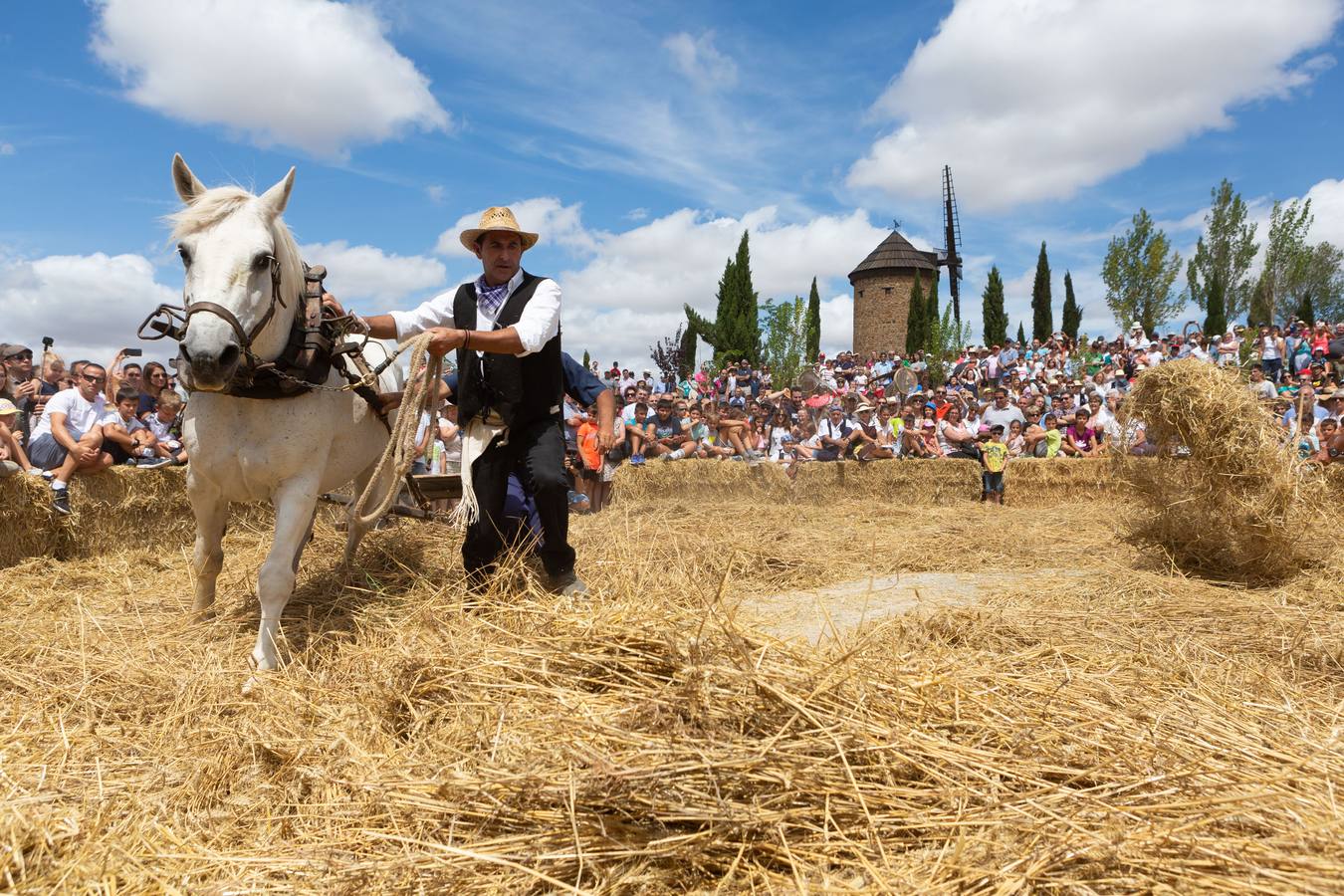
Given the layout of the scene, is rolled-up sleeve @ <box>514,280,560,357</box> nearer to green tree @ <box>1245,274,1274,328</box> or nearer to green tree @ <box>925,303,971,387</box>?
green tree @ <box>925,303,971,387</box>

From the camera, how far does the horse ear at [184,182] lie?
3.90 m

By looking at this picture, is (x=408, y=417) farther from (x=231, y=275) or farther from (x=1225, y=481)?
(x=1225, y=481)

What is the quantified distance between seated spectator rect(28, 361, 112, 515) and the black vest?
4.55 m

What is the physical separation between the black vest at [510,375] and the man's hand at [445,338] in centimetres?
52

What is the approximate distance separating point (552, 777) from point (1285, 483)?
18.7ft

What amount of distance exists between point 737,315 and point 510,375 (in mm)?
42202

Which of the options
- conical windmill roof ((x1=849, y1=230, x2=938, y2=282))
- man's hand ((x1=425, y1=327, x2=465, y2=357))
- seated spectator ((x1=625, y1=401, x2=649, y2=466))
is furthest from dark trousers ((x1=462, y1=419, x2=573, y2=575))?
conical windmill roof ((x1=849, y1=230, x2=938, y2=282))

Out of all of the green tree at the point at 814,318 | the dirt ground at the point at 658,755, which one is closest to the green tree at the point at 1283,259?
the green tree at the point at 814,318

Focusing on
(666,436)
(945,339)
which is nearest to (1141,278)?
(945,339)

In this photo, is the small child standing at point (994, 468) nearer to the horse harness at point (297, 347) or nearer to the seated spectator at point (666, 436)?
the seated spectator at point (666, 436)

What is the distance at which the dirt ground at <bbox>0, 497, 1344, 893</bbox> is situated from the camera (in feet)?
Answer: 6.35

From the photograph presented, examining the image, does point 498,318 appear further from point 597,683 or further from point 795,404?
point 795,404

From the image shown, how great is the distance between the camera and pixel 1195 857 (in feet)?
5.92

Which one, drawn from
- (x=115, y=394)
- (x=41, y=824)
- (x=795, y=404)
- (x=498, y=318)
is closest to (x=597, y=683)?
(x=41, y=824)
